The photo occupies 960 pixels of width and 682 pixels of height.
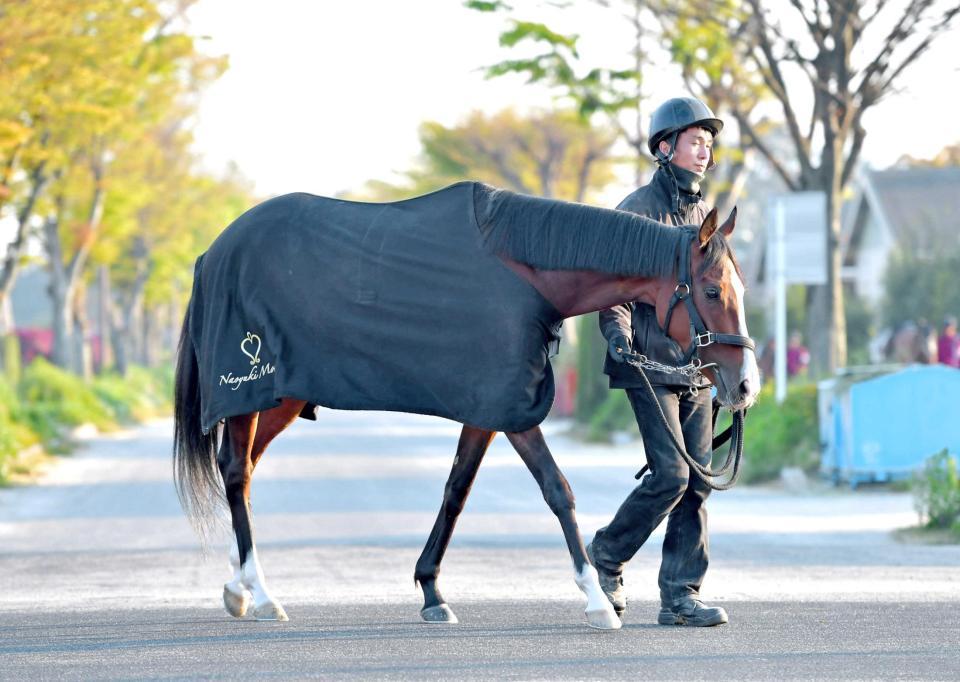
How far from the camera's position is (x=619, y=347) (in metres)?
7.31

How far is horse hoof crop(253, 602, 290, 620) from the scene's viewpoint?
7910 mm

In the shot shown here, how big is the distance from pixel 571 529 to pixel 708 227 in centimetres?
140

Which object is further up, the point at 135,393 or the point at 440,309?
the point at 440,309

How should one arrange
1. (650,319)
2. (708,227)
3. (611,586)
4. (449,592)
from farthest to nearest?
(449,592), (611,586), (650,319), (708,227)

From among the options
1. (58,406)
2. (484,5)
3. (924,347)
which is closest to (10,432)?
(484,5)

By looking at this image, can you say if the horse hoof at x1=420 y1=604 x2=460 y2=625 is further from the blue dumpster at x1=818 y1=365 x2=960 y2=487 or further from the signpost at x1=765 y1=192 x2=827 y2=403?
the signpost at x1=765 y1=192 x2=827 y2=403

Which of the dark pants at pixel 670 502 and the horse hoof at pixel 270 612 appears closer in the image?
the dark pants at pixel 670 502

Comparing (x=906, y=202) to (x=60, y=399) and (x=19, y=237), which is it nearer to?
(x=60, y=399)

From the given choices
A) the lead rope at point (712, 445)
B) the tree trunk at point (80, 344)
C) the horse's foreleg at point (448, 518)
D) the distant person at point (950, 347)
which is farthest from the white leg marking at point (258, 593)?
the tree trunk at point (80, 344)

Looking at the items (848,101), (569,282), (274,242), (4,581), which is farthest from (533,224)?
(848,101)

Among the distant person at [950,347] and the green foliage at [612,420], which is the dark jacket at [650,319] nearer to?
the distant person at [950,347]

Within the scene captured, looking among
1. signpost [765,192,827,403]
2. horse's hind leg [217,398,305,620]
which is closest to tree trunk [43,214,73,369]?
signpost [765,192,827,403]

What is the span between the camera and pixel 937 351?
26.9m

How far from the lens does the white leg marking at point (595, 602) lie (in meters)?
7.23
